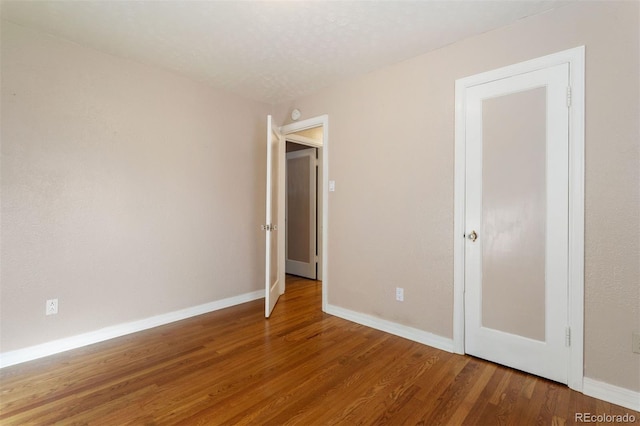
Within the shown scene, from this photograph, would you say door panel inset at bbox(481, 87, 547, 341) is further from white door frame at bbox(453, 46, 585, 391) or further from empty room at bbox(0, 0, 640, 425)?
white door frame at bbox(453, 46, 585, 391)

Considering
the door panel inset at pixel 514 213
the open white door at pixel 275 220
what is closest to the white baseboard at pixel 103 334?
the open white door at pixel 275 220

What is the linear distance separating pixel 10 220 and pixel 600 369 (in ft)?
13.4

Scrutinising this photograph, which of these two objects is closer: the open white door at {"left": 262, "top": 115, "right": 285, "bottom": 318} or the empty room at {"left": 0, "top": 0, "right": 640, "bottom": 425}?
the empty room at {"left": 0, "top": 0, "right": 640, "bottom": 425}

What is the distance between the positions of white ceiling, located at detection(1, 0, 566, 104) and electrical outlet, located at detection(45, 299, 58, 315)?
209 cm

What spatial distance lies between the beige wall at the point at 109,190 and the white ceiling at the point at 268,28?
301 mm

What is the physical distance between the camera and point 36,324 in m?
2.30

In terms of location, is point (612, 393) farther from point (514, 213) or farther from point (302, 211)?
point (302, 211)

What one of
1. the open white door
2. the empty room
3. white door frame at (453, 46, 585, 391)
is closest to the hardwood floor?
the empty room

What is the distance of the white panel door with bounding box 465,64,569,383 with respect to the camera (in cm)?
197

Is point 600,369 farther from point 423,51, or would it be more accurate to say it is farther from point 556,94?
point 423,51

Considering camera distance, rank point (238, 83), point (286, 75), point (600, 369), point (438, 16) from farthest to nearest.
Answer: point (238, 83) < point (286, 75) < point (438, 16) < point (600, 369)

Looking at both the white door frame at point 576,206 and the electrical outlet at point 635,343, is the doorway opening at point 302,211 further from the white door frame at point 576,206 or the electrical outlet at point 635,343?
the electrical outlet at point 635,343

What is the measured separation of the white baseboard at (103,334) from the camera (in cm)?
222

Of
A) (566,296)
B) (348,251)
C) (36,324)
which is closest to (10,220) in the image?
(36,324)
